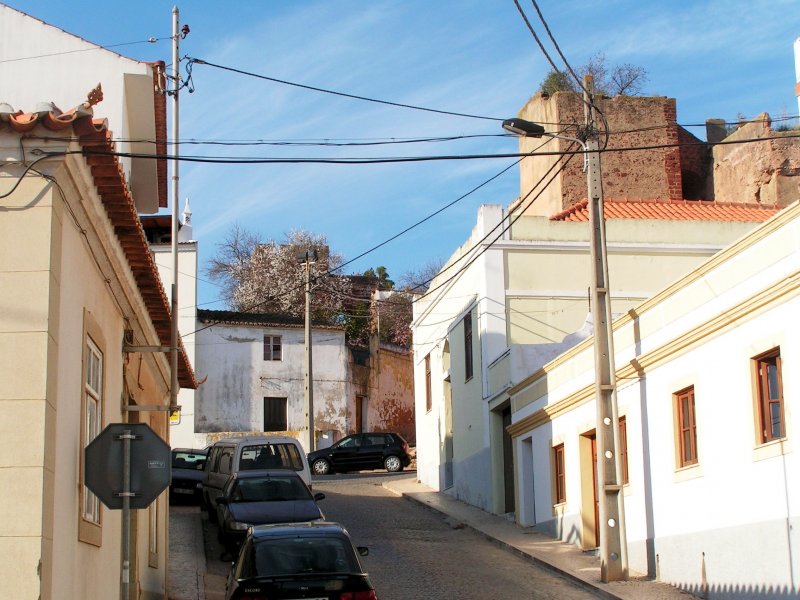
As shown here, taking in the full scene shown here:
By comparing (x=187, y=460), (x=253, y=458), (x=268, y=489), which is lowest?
(x=268, y=489)

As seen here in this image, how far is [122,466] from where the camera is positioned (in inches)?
352

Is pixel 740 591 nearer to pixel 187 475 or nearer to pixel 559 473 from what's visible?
pixel 559 473

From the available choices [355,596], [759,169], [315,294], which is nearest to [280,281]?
[315,294]

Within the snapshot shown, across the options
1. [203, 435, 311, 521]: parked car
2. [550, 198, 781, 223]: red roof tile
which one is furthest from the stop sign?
[550, 198, 781, 223]: red roof tile

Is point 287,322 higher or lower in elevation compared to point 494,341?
higher

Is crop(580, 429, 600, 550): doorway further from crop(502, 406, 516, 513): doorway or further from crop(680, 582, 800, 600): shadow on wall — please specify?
crop(502, 406, 516, 513): doorway

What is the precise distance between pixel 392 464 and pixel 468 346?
11120mm

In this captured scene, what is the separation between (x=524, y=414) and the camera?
81.3ft

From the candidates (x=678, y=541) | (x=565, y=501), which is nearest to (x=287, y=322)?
(x=565, y=501)

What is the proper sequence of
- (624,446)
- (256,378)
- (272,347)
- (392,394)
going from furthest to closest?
(392,394) → (272,347) → (256,378) → (624,446)

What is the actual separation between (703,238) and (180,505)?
1491 cm

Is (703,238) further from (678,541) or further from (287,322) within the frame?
(287,322)

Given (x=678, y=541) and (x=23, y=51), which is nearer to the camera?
(x=23, y=51)

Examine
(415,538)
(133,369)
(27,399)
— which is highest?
(133,369)
